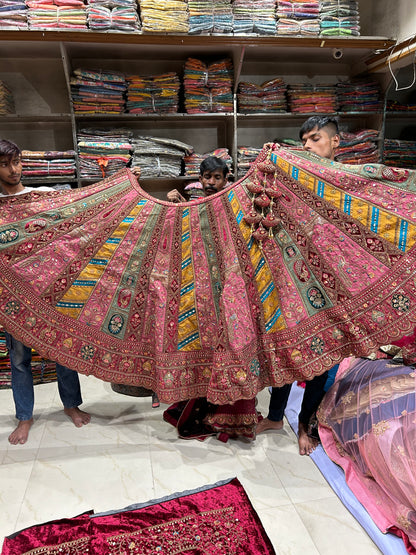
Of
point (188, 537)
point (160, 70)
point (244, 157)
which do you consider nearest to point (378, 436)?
point (188, 537)

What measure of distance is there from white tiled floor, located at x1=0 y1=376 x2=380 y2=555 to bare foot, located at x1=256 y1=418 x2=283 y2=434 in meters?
0.04

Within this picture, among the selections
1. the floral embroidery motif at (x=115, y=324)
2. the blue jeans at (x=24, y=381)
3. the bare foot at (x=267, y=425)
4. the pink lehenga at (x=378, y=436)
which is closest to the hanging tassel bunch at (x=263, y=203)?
the floral embroidery motif at (x=115, y=324)

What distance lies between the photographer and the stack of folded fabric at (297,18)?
3053 mm

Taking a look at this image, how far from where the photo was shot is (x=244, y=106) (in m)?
3.34

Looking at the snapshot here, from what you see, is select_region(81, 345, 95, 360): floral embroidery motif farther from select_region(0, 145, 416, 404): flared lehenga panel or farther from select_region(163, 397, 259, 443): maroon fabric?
select_region(163, 397, 259, 443): maroon fabric

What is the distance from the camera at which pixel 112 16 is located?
2.84 metres

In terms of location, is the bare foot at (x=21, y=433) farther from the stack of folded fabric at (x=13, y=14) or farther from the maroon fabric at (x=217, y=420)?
the stack of folded fabric at (x=13, y=14)

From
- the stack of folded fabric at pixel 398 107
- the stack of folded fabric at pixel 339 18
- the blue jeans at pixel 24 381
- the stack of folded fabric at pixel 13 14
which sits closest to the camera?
the blue jeans at pixel 24 381

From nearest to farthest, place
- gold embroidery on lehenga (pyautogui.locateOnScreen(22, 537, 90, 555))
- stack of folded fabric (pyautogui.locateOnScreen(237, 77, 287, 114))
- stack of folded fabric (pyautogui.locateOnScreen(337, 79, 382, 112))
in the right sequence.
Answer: gold embroidery on lehenga (pyautogui.locateOnScreen(22, 537, 90, 555)), stack of folded fabric (pyautogui.locateOnScreen(237, 77, 287, 114)), stack of folded fabric (pyautogui.locateOnScreen(337, 79, 382, 112))

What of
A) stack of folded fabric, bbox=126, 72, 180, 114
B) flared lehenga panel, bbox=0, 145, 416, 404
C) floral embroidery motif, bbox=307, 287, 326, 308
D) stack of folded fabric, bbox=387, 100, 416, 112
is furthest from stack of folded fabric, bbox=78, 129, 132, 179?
stack of folded fabric, bbox=387, 100, 416, 112

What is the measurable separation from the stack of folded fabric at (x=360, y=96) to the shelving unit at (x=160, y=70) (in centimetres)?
7

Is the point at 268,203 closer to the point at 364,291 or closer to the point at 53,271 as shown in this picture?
the point at 364,291

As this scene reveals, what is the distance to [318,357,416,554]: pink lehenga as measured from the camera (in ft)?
4.77

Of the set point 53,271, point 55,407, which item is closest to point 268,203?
point 53,271
